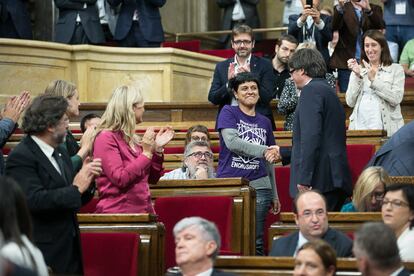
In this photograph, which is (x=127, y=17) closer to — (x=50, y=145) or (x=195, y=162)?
(x=195, y=162)

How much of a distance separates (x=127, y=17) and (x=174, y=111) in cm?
146

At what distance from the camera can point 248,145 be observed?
26.5 ft

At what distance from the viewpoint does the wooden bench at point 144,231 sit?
687 cm

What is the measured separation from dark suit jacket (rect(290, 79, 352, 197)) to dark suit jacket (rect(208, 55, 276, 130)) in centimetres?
192

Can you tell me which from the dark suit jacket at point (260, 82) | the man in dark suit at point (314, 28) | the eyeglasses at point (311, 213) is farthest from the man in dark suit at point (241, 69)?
the eyeglasses at point (311, 213)

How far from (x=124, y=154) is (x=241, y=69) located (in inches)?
106

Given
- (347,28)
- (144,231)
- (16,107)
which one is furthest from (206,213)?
(347,28)

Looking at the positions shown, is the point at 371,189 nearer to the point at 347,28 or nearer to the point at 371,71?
the point at 371,71

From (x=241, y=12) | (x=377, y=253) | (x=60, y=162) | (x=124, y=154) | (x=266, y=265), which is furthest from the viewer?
(x=241, y=12)

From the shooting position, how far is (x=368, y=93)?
9438 mm

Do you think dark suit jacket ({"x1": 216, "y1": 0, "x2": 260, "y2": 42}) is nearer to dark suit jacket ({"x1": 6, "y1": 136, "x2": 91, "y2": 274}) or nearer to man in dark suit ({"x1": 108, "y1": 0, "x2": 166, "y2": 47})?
man in dark suit ({"x1": 108, "y1": 0, "x2": 166, "y2": 47})

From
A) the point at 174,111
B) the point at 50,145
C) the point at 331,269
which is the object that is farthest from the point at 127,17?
the point at 331,269

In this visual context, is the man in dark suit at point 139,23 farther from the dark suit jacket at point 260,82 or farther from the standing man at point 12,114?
the standing man at point 12,114

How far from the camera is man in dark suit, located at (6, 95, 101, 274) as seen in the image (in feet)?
20.3
